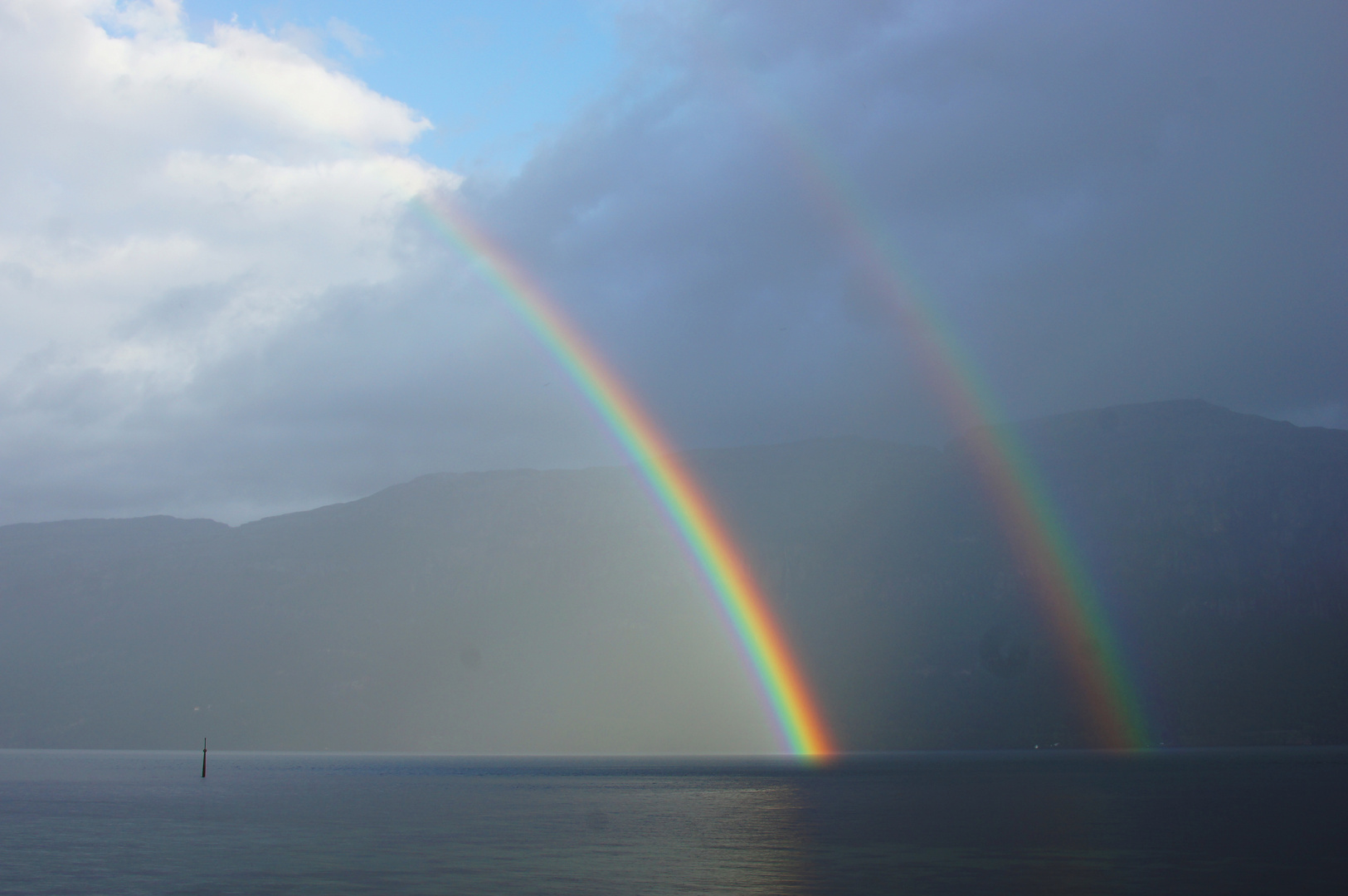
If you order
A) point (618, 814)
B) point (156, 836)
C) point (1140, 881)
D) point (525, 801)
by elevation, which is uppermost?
point (525, 801)

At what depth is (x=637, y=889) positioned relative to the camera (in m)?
62.2

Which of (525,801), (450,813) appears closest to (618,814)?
(450,813)

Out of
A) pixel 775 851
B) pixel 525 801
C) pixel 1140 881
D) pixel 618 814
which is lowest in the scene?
pixel 1140 881

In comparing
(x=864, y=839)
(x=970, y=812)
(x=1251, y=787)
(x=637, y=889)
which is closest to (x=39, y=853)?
(x=637, y=889)

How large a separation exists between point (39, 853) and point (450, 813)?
5090cm

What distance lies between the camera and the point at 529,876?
67.0m

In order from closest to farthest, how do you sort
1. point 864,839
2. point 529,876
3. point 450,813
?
point 529,876 < point 864,839 < point 450,813

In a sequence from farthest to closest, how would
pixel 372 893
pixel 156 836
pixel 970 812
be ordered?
pixel 970 812, pixel 156 836, pixel 372 893

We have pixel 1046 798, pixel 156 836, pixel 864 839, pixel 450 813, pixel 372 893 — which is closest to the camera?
pixel 372 893

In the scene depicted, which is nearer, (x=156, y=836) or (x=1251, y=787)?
(x=156, y=836)

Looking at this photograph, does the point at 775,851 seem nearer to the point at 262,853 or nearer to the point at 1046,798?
the point at 262,853

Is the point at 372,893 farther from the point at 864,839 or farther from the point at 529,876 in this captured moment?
the point at 864,839

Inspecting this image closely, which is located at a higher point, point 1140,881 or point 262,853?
point 262,853

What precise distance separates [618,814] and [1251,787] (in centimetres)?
9348
